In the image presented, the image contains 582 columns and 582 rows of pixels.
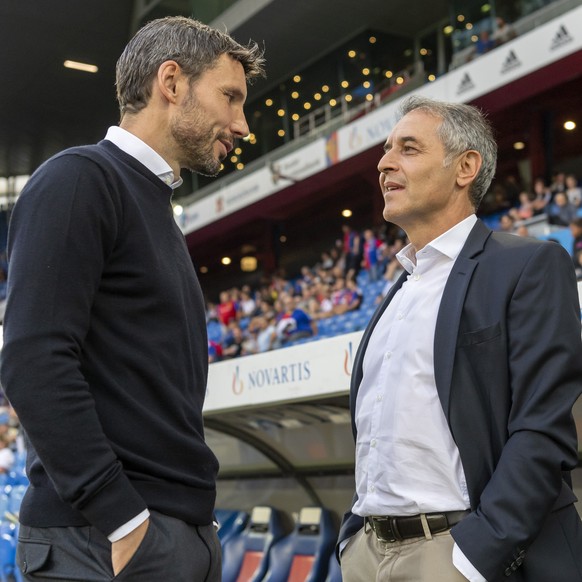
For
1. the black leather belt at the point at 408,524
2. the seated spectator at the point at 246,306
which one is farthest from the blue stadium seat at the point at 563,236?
the black leather belt at the point at 408,524

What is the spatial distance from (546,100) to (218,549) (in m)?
14.0

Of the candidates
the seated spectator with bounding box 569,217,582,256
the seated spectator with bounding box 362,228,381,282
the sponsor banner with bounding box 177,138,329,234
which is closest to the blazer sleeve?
the seated spectator with bounding box 569,217,582,256

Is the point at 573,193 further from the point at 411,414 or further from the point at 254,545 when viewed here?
the point at 411,414

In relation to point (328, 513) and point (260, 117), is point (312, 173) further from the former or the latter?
point (328, 513)

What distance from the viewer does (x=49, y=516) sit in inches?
67.6

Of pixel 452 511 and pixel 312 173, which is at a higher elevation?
pixel 312 173

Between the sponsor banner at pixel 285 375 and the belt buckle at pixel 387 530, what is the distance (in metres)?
2.84

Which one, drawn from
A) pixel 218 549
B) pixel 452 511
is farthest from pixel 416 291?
pixel 218 549

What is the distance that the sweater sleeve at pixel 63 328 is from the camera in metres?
1.60

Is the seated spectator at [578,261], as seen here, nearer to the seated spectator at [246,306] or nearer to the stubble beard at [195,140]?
the stubble beard at [195,140]

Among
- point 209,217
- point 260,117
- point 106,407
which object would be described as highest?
point 260,117

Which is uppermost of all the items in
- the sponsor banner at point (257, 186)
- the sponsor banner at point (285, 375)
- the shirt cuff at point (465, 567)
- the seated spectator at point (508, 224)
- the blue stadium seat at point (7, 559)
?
the sponsor banner at point (257, 186)

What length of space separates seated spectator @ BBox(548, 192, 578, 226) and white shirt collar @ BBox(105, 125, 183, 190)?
9.10 meters

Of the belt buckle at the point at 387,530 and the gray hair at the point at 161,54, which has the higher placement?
the gray hair at the point at 161,54
